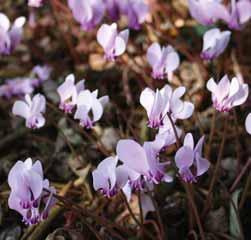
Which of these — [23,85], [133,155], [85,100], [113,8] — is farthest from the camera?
[23,85]

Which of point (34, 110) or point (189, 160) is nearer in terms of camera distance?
point (189, 160)

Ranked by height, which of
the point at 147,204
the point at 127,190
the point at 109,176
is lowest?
the point at 147,204

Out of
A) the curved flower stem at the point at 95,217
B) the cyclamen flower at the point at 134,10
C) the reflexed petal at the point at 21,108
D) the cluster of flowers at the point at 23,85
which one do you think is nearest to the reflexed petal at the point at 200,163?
the curved flower stem at the point at 95,217

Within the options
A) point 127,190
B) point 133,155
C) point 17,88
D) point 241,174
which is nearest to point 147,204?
point 127,190

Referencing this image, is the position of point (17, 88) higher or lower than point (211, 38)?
lower

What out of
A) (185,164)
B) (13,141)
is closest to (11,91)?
(13,141)

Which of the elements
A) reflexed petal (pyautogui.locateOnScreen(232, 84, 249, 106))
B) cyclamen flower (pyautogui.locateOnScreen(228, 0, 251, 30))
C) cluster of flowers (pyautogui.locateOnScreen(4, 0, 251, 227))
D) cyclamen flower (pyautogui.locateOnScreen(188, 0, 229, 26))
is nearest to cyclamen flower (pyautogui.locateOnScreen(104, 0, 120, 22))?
cluster of flowers (pyautogui.locateOnScreen(4, 0, 251, 227))

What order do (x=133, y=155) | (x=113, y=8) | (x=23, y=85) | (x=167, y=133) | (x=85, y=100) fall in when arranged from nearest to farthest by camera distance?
(x=133, y=155) → (x=167, y=133) → (x=85, y=100) → (x=113, y=8) → (x=23, y=85)

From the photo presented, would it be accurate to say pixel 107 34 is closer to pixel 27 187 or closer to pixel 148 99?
pixel 148 99
